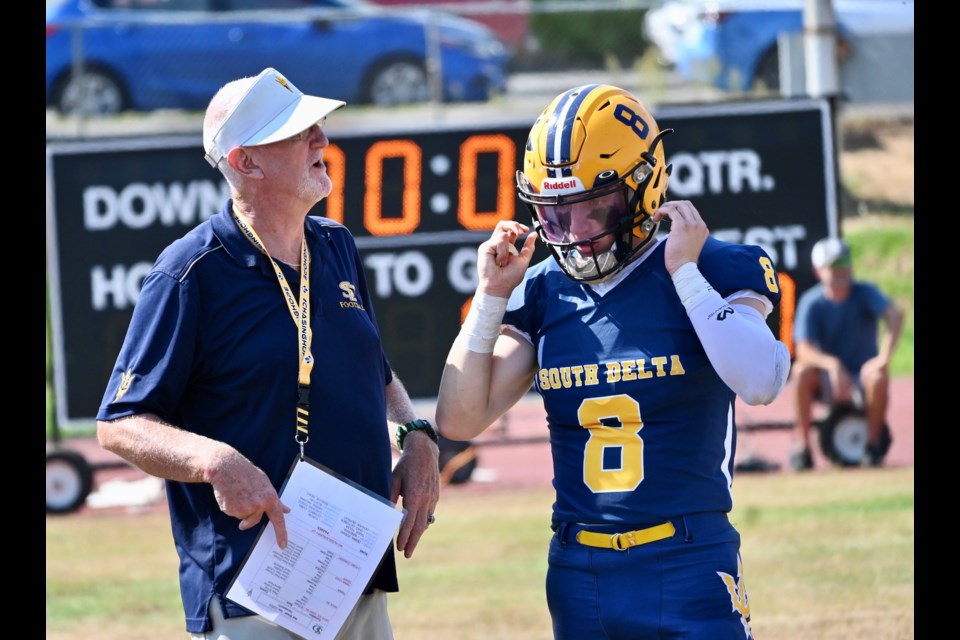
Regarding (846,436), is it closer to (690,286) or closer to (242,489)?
(690,286)

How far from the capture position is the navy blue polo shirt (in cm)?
341

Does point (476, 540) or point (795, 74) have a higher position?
point (795, 74)

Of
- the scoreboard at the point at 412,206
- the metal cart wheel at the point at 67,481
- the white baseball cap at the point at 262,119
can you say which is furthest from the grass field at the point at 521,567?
the white baseball cap at the point at 262,119

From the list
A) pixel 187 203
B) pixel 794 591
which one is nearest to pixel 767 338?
pixel 794 591

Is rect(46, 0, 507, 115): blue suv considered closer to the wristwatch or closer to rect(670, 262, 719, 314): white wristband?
the wristwatch

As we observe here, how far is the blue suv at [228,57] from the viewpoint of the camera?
1412 cm

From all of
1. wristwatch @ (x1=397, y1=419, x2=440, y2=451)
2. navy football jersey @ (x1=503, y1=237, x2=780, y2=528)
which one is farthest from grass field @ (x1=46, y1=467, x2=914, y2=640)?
navy football jersey @ (x1=503, y1=237, x2=780, y2=528)

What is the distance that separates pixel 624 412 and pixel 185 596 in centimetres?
119

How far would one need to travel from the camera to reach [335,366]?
358 cm

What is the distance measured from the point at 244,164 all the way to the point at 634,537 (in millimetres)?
Result: 1361

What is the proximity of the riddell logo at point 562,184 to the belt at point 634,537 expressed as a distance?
85 centimetres

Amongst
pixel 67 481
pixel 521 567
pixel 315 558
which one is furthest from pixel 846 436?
pixel 315 558

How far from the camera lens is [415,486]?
3.78 m

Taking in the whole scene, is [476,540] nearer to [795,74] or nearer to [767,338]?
[795,74]
